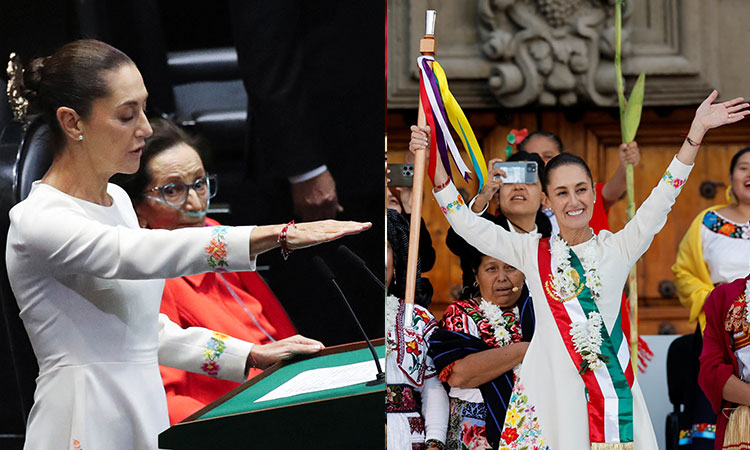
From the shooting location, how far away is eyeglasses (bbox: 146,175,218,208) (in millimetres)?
3113

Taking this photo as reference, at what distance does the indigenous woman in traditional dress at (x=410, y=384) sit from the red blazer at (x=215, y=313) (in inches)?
26.2

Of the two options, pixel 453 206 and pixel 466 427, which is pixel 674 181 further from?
pixel 466 427

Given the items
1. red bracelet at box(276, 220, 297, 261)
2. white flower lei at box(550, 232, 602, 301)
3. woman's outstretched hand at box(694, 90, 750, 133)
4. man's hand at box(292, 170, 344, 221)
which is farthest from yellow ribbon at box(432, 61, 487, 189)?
red bracelet at box(276, 220, 297, 261)

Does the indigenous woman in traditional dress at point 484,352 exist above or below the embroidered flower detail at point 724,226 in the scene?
below

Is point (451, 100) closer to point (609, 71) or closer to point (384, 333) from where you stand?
point (384, 333)

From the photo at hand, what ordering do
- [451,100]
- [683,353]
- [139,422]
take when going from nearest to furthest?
[139,422], [451,100], [683,353]

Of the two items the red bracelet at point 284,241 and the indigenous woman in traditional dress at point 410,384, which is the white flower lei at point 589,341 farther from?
the red bracelet at point 284,241

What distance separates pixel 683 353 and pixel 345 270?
208 centimetres

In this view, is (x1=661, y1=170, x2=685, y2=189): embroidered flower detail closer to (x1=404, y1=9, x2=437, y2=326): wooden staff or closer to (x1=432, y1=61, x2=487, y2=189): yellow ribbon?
(x1=432, y1=61, x2=487, y2=189): yellow ribbon

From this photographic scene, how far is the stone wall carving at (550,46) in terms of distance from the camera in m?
5.48

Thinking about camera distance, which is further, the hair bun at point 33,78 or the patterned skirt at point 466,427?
the patterned skirt at point 466,427

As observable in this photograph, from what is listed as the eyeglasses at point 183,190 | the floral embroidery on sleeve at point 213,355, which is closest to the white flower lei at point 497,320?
the floral embroidery on sleeve at point 213,355

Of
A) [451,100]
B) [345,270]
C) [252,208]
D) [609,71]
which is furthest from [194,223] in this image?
[609,71]

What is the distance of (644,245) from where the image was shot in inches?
139
